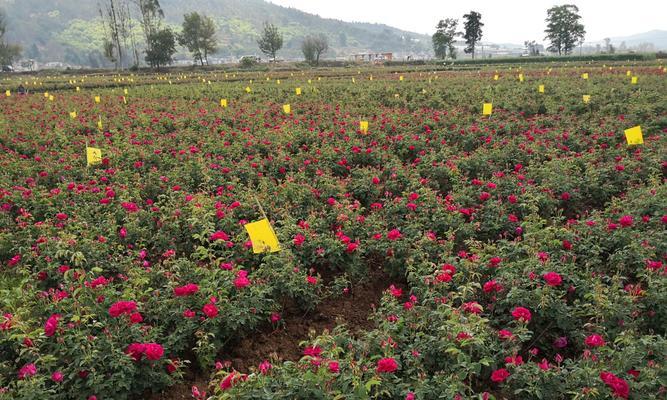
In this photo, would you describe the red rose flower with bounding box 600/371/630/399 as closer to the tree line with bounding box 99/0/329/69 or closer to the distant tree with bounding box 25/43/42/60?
the tree line with bounding box 99/0/329/69

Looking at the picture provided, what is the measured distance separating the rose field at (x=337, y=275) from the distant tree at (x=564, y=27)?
8605cm

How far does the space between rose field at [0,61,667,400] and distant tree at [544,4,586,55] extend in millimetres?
86051

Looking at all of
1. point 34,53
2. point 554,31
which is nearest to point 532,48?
point 554,31

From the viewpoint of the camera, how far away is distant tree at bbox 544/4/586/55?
8081 cm

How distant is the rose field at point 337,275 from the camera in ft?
9.39

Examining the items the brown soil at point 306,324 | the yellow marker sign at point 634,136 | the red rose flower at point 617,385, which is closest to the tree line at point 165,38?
the yellow marker sign at point 634,136

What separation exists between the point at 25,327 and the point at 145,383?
98 cm

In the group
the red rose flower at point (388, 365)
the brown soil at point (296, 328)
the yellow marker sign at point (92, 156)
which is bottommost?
the brown soil at point (296, 328)

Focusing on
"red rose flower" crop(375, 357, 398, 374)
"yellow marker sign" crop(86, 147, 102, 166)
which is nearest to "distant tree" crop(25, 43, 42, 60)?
"yellow marker sign" crop(86, 147, 102, 166)

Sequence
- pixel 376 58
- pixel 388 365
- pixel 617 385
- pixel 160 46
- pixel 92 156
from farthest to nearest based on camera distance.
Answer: pixel 376 58, pixel 160 46, pixel 92 156, pixel 388 365, pixel 617 385

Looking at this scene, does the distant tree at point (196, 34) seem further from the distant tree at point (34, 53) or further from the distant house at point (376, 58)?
the distant tree at point (34, 53)

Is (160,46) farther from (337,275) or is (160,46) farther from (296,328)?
(296,328)

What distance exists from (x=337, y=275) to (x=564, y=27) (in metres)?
93.6

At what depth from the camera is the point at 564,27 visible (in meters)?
81.2
